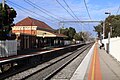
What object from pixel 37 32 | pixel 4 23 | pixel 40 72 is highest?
pixel 37 32

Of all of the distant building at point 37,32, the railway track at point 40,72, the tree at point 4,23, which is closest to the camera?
the railway track at point 40,72

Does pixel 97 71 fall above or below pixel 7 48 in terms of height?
below

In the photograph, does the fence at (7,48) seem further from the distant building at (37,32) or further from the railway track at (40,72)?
the distant building at (37,32)

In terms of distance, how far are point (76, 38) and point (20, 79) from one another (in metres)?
141

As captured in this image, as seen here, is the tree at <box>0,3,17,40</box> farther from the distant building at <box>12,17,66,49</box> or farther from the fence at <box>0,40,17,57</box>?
the distant building at <box>12,17,66,49</box>

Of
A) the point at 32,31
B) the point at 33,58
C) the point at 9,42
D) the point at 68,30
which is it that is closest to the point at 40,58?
the point at 33,58

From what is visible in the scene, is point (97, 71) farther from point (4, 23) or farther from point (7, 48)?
point (4, 23)

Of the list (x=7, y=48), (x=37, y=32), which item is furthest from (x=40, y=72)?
(x=37, y=32)

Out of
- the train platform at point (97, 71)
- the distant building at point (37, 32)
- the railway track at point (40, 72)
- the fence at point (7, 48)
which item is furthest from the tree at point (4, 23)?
the distant building at point (37, 32)

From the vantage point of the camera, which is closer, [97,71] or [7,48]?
[97,71]

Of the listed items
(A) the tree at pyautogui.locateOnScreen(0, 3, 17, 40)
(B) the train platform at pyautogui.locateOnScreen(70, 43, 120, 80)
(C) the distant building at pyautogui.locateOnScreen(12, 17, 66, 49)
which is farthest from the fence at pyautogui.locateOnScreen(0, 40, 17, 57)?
(C) the distant building at pyautogui.locateOnScreen(12, 17, 66, 49)

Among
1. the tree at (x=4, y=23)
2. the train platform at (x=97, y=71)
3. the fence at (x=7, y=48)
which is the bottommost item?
the train platform at (x=97, y=71)

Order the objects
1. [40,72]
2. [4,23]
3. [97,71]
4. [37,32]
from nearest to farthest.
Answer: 1. [40,72]
2. [97,71]
3. [4,23]
4. [37,32]

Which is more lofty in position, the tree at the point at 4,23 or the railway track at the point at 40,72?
the tree at the point at 4,23
